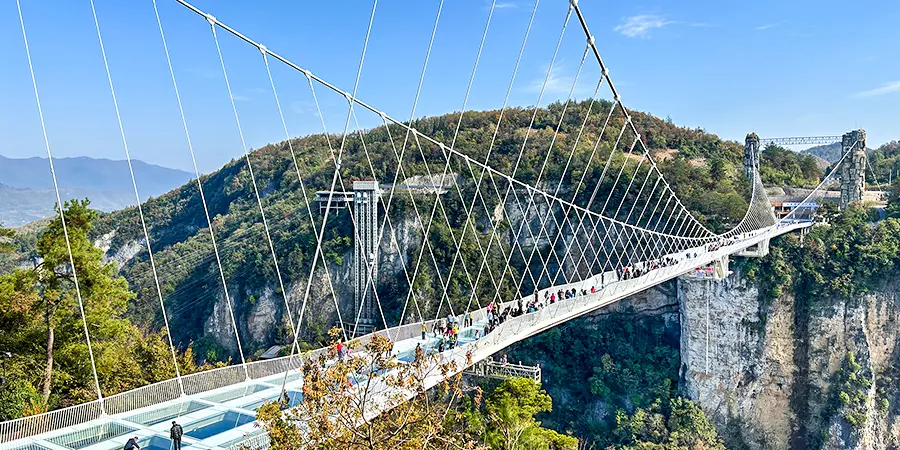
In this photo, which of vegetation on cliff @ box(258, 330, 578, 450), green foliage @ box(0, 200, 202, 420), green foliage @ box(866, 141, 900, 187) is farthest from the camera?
green foliage @ box(866, 141, 900, 187)

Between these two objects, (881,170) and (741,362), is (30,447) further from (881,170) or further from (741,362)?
(881,170)

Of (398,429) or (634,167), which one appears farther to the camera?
(634,167)

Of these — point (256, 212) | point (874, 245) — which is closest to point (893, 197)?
point (874, 245)

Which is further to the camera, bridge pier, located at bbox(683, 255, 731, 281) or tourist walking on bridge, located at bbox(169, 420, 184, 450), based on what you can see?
bridge pier, located at bbox(683, 255, 731, 281)

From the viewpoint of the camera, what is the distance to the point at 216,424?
834cm

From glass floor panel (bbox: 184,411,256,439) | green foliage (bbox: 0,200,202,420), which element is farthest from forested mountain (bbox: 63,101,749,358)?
glass floor panel (bbox: 184,411,256,439)

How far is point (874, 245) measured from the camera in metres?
26.2

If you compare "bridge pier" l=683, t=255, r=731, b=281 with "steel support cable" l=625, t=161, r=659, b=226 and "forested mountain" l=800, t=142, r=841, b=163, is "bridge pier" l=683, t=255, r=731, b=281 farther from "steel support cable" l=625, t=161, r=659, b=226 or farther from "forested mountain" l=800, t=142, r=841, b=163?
"forested mountain" l=800, t=142, r=841, b=163

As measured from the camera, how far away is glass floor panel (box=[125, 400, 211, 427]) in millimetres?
8484

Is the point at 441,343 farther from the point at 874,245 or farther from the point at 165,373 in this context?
the point at 874,245

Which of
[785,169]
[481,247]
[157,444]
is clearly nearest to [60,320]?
[157,444]

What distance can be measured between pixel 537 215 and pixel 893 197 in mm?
17344

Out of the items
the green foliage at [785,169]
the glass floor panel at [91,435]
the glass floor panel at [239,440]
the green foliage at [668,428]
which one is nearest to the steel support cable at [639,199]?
the green foliage at [668,428]

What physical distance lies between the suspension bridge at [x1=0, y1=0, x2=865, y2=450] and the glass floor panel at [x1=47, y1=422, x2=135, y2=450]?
0.03 meters
